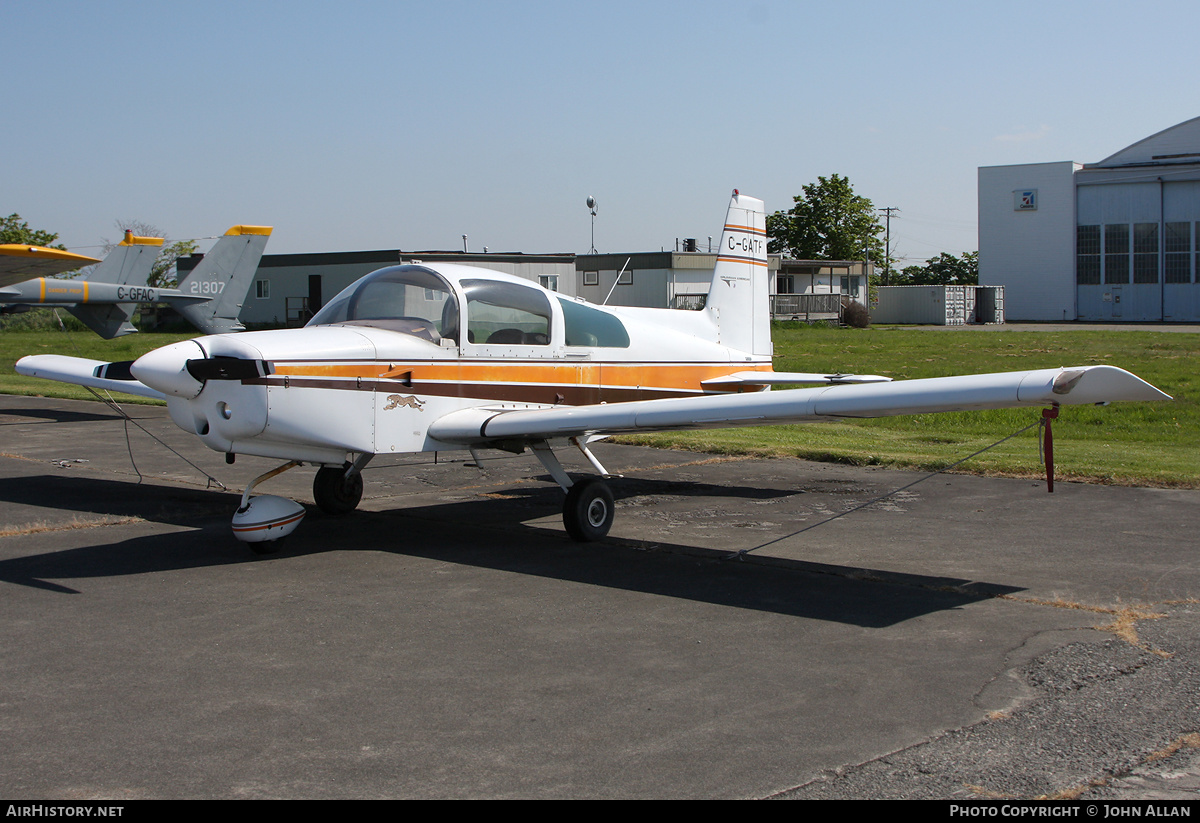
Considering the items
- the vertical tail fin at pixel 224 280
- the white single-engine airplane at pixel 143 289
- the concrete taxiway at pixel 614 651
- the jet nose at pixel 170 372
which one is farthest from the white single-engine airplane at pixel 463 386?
the vertical tail fin at pixel 224 280

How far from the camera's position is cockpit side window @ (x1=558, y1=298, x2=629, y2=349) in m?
9.16

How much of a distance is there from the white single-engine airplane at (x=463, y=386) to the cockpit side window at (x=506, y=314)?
1 centimetres

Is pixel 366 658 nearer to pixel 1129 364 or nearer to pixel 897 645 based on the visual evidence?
pixel 897 645

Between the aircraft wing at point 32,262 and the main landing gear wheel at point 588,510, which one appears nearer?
the main landing gear wheel at point 588,510

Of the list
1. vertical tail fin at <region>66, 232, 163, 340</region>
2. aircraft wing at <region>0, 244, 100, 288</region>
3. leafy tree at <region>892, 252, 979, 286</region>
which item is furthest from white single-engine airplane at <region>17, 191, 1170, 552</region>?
leafy tree at <region>892, 252, 979, 286</region>

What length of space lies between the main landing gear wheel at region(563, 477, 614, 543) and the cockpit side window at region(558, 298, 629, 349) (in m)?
1.53

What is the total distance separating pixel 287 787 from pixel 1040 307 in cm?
7239

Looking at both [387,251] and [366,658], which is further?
[387,251]

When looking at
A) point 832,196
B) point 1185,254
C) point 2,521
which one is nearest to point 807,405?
point 2,521

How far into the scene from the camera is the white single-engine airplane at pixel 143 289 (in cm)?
3020

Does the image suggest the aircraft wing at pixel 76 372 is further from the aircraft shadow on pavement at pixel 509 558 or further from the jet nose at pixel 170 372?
the jet nose at pixel 170 372

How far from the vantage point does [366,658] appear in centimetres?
515

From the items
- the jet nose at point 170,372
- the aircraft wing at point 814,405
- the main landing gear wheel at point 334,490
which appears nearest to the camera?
the aircraft wing at point 814,405

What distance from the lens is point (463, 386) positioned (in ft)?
26.9
